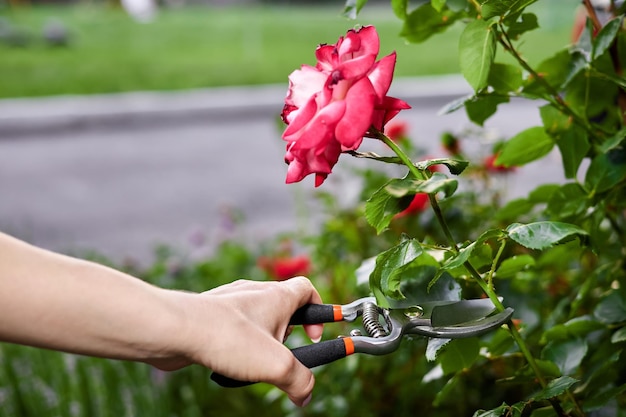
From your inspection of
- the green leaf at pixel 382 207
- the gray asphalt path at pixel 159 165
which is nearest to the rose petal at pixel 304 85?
the green leaf at pixel 382 207

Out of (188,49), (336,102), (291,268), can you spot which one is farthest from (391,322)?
(188,49)

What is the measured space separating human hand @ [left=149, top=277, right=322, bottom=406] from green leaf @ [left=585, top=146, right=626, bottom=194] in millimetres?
434

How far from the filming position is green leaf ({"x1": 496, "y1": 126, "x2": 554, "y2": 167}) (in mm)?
1109

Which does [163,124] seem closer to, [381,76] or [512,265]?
[512,265]

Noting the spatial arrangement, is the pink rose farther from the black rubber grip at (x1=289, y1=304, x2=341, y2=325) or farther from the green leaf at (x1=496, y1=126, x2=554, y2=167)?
the green leaf at (x1=496, y1=126, x2=554, y2=167)

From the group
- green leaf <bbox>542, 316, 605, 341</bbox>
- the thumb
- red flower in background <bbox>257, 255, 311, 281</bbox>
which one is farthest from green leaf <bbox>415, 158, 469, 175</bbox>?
red flower in background <bbox>257, 255, 311, 281</bbox>

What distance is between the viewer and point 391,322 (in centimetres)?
88

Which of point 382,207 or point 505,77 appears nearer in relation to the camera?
point 382,207

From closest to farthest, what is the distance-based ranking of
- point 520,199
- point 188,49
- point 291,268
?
1. point 520,199
2. point 291,268
3. point 188,49

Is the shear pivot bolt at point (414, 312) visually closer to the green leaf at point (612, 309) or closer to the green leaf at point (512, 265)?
the green leaf at point (512, 265)

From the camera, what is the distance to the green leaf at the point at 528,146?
111cm

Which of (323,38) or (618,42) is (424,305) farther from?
(323,38)

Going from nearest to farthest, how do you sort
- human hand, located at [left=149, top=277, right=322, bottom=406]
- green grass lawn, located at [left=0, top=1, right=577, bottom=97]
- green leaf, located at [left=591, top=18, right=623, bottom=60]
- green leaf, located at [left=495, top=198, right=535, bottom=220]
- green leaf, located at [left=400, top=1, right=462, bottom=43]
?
human hand, located at [left=149, top=277, right=322, bottom=406] < green leaf, located at [left=591, top=18, right=623, bottom=60] < green leaf, located at [left=400, top=1, right=462, bottom=43] < green leaf, located at [left=495, top=198, right=535, bottom=220] < green grass lawn, located at [left=0, top=1, right=577, bottom=97]

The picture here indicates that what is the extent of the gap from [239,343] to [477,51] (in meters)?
0.38
